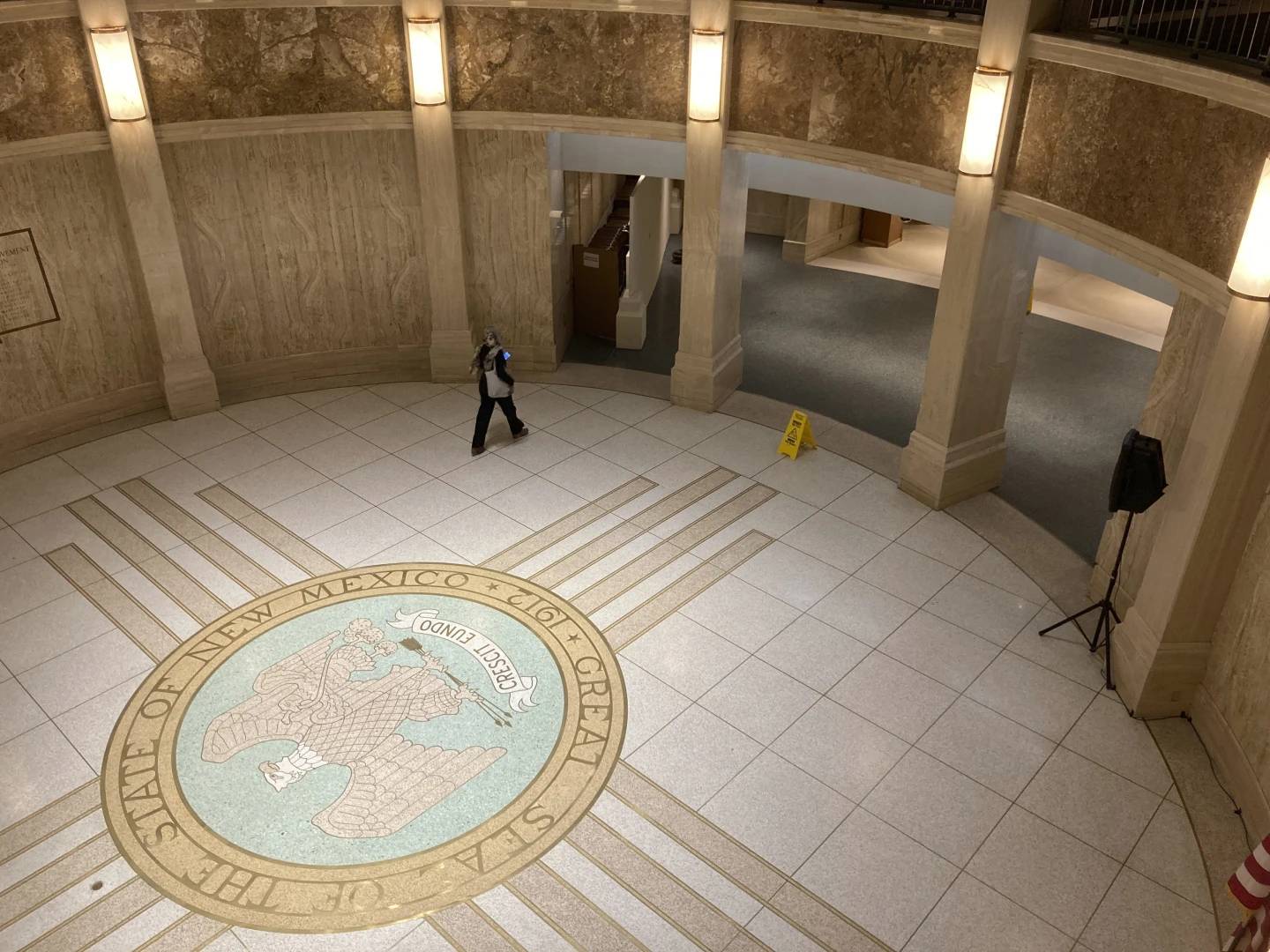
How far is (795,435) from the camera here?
383 inches

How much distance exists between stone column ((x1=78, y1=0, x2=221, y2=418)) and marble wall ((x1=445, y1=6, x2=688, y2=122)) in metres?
2.95

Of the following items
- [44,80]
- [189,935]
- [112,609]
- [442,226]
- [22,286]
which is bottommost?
[189,935]

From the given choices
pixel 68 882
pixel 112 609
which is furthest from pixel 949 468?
pixel 68 882

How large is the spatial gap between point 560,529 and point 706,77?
4.33m

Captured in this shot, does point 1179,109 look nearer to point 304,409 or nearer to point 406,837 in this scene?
point 406,837

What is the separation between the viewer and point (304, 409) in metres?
10.5

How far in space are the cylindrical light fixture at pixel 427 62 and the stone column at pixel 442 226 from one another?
5 cm

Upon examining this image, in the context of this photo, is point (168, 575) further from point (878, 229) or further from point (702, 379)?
point (878, 229)

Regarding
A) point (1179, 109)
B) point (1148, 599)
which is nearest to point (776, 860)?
point (1148, 599)

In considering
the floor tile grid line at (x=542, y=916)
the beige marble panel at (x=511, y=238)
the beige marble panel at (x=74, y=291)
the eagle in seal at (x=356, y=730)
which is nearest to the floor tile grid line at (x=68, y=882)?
the eagle in seal at (x=356, y=730)

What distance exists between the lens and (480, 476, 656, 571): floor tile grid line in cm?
828

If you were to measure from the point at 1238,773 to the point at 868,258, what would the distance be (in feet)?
36.0

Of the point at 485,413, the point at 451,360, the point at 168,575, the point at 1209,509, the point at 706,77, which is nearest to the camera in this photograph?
the point at 1209,509

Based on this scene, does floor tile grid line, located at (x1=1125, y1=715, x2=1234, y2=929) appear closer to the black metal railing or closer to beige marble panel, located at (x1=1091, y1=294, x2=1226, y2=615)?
beige marble panel, located at (x1=1091, y1=294, x2=1226, y2=615)
